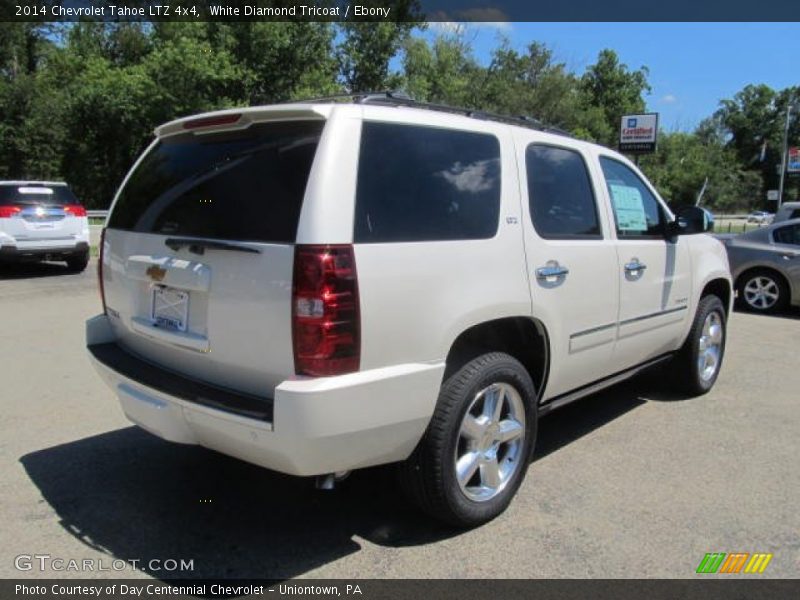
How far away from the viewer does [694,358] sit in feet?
17.4

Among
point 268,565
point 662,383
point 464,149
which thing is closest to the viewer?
point 268,565

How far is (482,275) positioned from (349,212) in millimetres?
770

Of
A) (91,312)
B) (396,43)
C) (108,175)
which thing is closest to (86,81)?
(108,175)

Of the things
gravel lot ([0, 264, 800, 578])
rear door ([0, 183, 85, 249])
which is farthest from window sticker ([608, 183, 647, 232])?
rear door ([0, 183, 85, 249])

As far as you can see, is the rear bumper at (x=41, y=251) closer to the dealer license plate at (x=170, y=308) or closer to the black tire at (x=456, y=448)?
the dealer license plate at (x=170, y=308)

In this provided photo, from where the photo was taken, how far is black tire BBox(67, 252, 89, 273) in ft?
42.1

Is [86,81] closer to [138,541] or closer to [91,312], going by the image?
[91,312]

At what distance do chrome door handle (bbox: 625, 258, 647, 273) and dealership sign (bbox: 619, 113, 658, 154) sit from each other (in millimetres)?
23130

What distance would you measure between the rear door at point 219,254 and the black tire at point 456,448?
75 cm

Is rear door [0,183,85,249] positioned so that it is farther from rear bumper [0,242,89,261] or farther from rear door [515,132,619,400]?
rear door [515,132,619,400]

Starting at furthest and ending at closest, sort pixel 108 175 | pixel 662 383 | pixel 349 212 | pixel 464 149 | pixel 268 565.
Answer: pixel 108 175 → pixel 662 383 → pixel 464 149 → pixel 268 565 → pixel 349 212

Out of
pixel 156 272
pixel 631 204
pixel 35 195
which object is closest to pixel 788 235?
pixel 631 204

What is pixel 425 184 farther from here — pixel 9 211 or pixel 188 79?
pixel 188 79

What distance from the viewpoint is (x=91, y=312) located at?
8883 millimetres
